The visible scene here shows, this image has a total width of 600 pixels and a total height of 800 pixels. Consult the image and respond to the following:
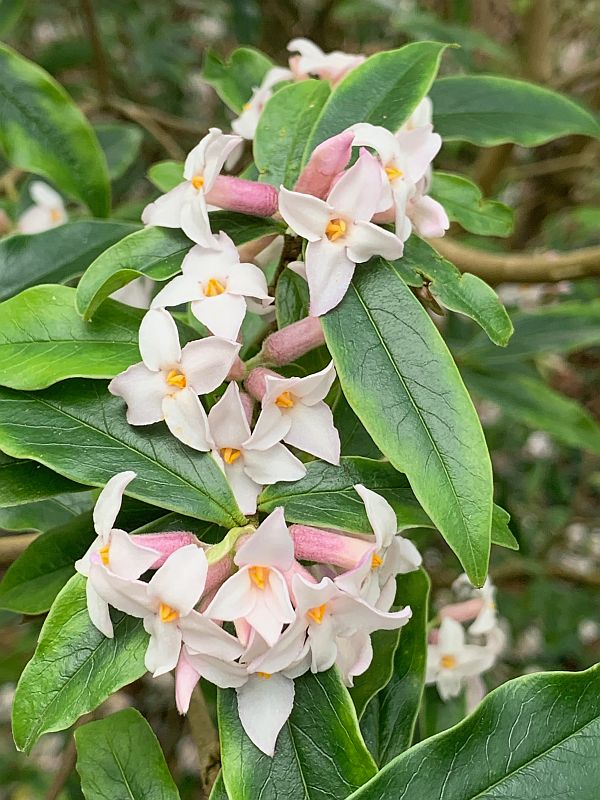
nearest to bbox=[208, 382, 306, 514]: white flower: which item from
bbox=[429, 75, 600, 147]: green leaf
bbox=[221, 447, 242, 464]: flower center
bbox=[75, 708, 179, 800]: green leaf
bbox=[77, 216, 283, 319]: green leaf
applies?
bbox=[221, 447, 242, 464]: flower center

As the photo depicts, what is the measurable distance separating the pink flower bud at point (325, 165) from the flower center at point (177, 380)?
15 cm

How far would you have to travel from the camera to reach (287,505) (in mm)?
487

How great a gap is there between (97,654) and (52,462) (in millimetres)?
110

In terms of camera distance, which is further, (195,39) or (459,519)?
(195,39)

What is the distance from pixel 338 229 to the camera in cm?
48

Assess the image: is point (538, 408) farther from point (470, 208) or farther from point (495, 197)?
point (495, 197)

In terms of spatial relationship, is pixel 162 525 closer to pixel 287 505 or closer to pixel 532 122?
pixel 287 505

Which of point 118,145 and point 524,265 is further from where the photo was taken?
point 118,145

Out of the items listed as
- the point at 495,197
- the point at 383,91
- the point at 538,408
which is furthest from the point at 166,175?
the point at 495,197

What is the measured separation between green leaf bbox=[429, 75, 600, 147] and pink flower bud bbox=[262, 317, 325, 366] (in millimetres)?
366

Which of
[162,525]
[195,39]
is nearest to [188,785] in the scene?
[162,525]

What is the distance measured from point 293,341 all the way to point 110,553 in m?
0.17

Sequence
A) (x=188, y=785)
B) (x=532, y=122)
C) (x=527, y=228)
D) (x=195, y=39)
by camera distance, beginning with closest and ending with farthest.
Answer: (x=532, y=122), (x=188, y=785), (x=527, y=228), (x=195, y=39)

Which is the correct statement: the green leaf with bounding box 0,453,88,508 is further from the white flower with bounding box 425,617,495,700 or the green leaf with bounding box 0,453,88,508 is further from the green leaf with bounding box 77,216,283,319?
the white flower with bounding box 425,617,495,700
